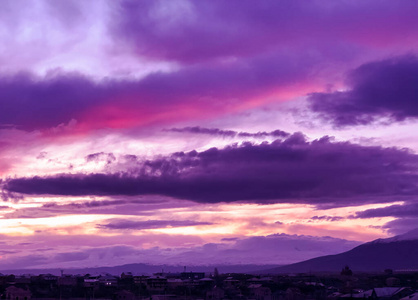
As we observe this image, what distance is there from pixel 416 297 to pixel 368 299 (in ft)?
64.4

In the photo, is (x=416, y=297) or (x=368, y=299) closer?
(x=416, y=297)

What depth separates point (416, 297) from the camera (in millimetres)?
181125

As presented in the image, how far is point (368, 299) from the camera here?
7820 inches
